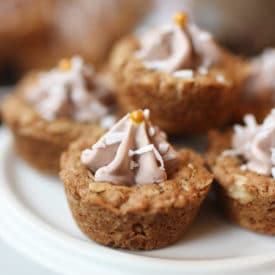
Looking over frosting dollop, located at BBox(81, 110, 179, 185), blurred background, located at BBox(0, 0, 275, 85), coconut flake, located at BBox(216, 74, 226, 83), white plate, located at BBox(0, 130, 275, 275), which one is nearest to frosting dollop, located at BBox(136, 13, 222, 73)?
coconut flake, located at BBox(216, 74, 226, 83)

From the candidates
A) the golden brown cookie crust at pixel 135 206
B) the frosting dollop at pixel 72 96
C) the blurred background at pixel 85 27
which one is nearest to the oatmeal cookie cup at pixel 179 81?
the frosting dollop at pixel 72 96

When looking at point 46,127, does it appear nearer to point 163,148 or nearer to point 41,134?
point 41,134

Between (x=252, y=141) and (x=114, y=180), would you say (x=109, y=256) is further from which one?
(x=252, y=141)

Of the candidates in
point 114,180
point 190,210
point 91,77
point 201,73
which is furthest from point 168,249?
point 91,77

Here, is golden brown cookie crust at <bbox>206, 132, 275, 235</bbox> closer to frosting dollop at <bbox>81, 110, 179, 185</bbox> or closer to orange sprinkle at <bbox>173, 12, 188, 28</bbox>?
frosting dollop at <bbox>81, 110, 179, 185</bbox>

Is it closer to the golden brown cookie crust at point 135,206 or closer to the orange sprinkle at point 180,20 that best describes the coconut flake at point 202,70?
the orange sprinkle at point 180,20
